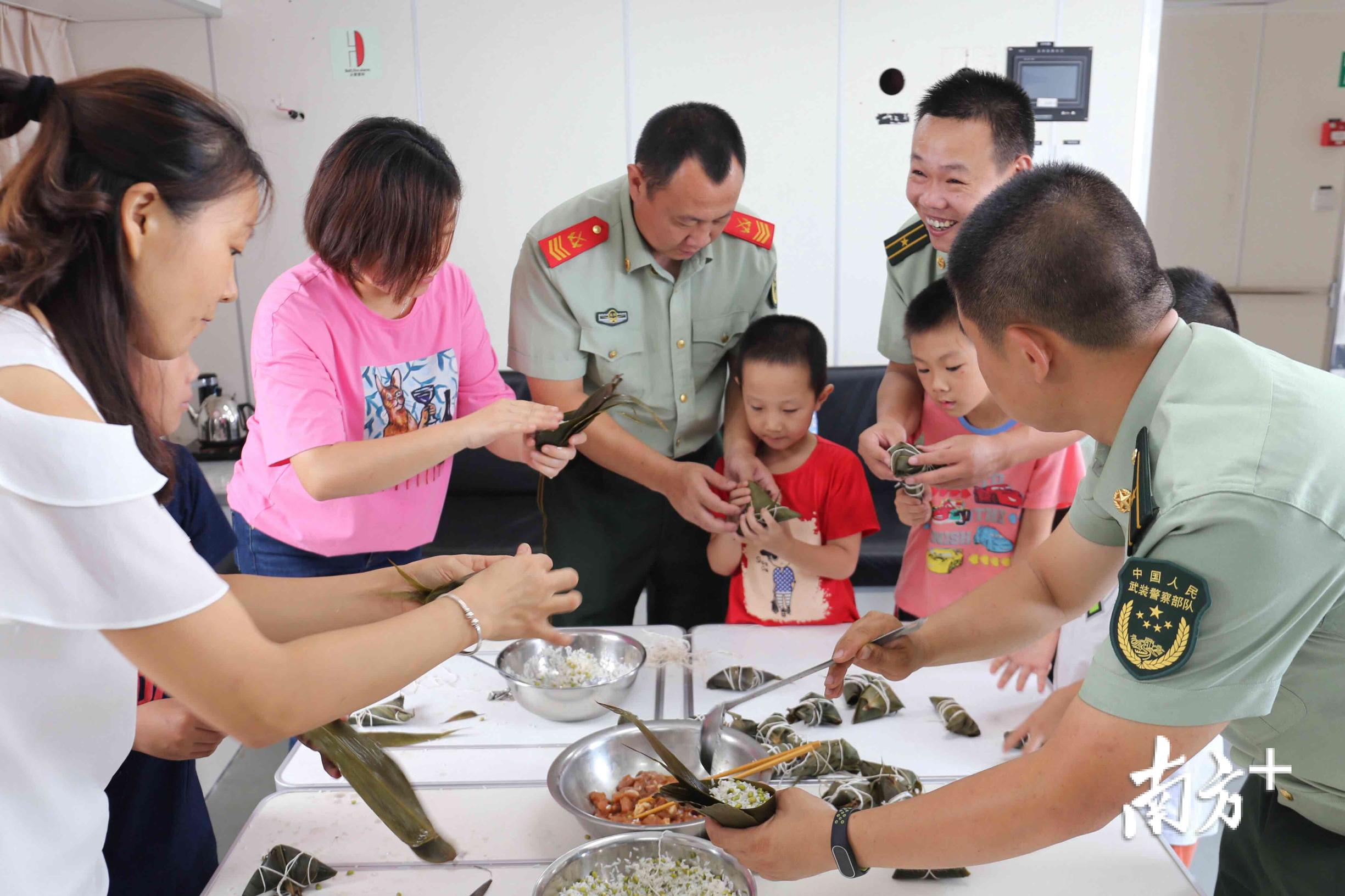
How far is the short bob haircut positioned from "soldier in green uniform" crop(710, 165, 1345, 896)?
1148mm

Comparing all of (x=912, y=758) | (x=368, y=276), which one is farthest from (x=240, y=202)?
(x=912, y=758)

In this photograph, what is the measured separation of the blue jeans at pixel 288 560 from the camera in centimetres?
232

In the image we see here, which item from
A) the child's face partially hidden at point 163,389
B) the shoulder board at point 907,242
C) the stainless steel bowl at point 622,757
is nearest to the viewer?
the child's face partially hidden at point 163,389

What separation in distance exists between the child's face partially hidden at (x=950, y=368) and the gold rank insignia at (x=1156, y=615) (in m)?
1.24

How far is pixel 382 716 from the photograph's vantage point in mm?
1929

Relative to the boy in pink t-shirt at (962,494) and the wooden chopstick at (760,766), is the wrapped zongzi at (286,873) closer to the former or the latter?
the wooden chopstick at (760,766)

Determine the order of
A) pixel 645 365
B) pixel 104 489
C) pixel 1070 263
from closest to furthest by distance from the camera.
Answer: pixel 104 489
pixel 1070 263
pixel 645 365

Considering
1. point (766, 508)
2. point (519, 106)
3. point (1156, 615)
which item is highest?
point (519, 106)

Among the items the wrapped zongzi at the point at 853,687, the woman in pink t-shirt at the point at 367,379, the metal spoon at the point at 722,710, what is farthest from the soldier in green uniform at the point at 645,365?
the metal spoon at the point at 722,710

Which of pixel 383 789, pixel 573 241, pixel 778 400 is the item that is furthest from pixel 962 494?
pixel 383 789

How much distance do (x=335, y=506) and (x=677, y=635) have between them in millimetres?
888

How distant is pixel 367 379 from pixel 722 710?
1138 mm

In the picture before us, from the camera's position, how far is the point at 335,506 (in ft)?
7.39

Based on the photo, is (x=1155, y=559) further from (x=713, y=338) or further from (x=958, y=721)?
(x=713, y=338)
